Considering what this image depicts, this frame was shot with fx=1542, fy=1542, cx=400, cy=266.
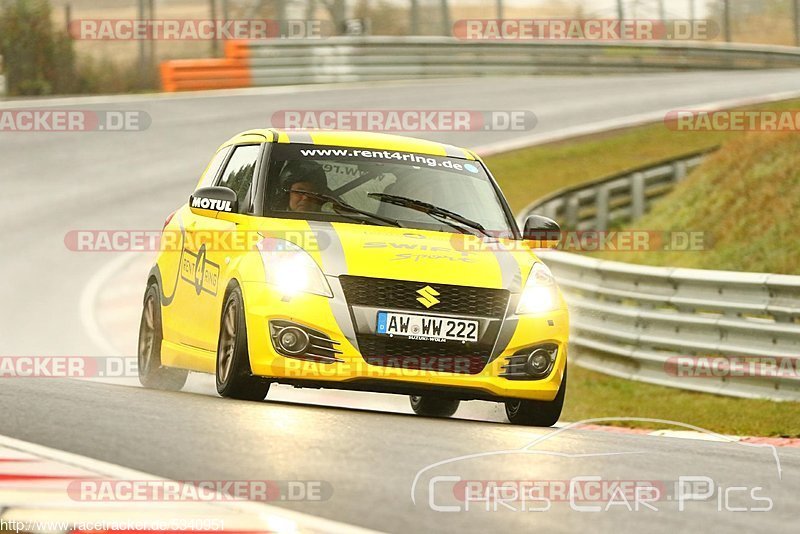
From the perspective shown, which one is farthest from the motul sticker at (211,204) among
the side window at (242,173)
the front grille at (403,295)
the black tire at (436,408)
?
the black tire at (436,408)

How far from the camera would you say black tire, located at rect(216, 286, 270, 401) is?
841cm

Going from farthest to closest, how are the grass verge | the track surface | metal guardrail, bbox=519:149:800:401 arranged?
1. metal guardrail, bbox=519:149:800:401
2. the grass verge
3. the track surface

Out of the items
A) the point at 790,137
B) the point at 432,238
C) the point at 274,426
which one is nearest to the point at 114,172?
the point at 790,137

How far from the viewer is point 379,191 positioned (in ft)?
30.9

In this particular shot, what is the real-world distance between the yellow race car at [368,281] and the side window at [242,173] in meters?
0.02

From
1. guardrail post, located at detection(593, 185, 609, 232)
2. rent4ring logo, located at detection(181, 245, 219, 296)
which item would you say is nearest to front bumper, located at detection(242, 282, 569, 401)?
rent4ring logo, located at detection(181, 245, 219, 296)

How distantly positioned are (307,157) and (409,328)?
1.64 meters

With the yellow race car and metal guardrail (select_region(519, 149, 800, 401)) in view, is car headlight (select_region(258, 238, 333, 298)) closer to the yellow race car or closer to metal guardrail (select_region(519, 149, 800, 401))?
the yellow race car

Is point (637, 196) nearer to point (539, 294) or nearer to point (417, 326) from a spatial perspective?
point (539, 294)

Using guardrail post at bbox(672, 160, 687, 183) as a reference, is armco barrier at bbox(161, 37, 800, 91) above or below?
above

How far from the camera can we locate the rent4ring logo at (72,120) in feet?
83.9

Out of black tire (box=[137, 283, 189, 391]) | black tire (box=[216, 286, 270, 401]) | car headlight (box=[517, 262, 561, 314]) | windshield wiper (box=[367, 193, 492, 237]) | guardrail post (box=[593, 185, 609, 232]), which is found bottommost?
guardrail post (box=[593, 185, 609, 232])

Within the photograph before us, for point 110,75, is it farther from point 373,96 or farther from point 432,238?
point 432,238

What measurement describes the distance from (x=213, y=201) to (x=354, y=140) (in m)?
0.99
